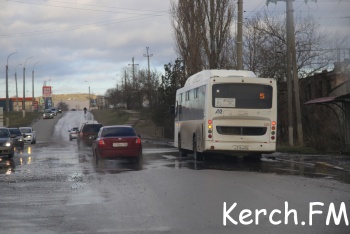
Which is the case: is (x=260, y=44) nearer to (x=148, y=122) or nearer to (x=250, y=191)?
(x=250, y=191)

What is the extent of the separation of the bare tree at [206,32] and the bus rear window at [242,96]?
20.0 m

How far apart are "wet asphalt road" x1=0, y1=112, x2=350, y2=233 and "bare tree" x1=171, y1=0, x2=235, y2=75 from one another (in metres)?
22.2

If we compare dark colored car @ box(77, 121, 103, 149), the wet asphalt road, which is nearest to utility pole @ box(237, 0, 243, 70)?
dark colored car @ box(77, 121, 103, 149)

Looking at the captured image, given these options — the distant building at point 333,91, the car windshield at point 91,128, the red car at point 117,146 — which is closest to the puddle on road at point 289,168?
the red car at point 117,146

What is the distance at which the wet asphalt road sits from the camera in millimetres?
8852

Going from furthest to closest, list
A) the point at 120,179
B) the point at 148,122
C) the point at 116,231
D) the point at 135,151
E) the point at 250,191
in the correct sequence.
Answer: the point at 148,122
the point at 135,151
the point at 120,179
the point at 250,191
the point at 116,231

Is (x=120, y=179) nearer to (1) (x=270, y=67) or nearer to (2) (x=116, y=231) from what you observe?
(2) (x=116, y=231)

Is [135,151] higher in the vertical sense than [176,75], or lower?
lower

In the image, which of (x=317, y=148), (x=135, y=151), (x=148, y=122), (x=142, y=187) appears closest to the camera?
(x=142, y=187)

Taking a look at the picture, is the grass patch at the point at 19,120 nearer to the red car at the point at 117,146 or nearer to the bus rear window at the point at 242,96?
the red car at the point at 117,146

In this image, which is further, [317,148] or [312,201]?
[317,148]

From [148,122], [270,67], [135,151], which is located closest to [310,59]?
[270,67]

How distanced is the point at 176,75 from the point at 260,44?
10095 mm

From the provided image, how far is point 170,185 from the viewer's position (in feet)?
Answer: 45.8
